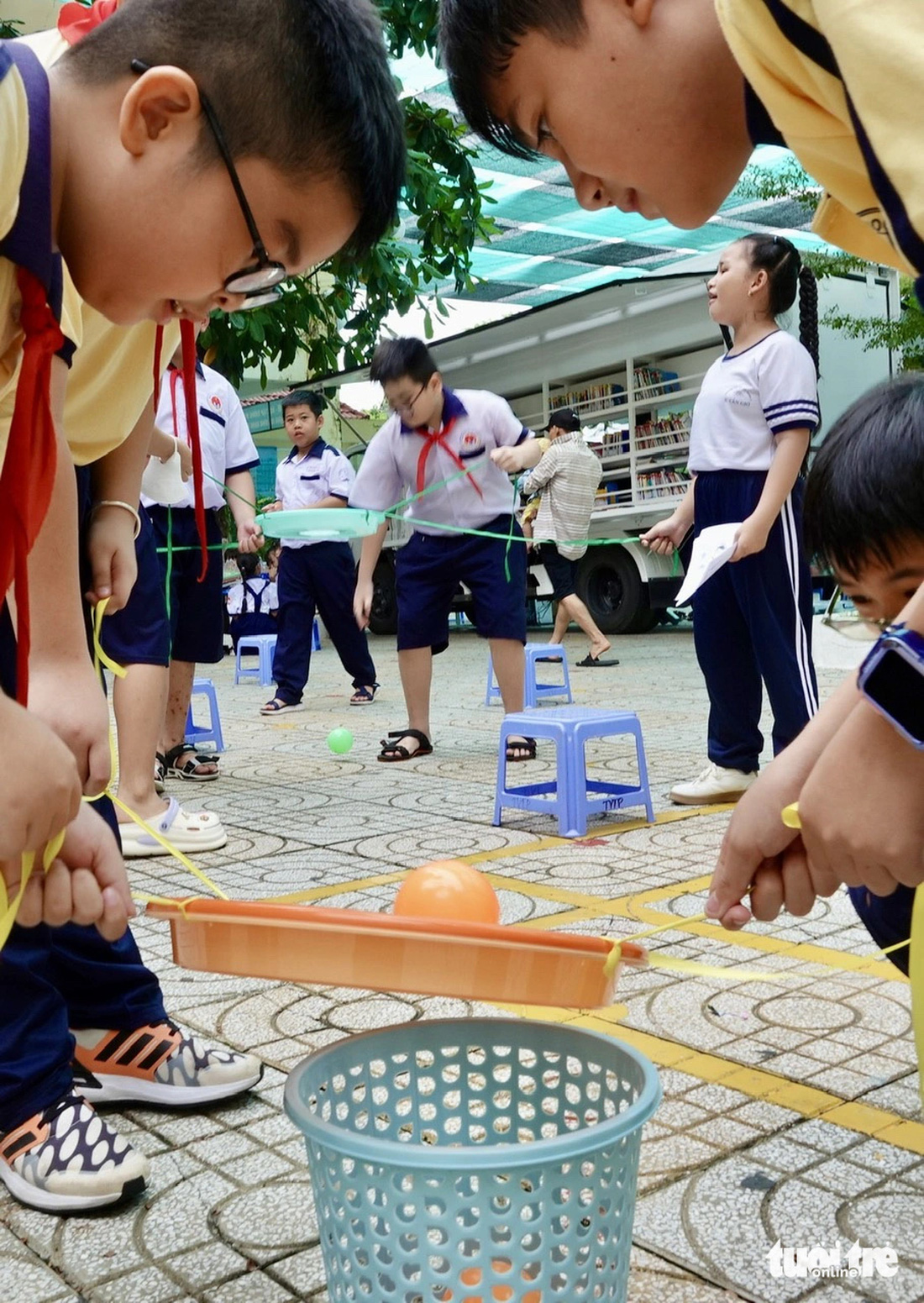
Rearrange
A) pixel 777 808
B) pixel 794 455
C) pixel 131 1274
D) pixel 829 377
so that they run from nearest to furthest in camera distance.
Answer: pixel 777 808, pixel 131 1274, pixel 794 455, pixel 829 377

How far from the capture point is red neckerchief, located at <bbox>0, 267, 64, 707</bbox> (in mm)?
1217

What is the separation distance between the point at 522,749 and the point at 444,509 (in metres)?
1.09

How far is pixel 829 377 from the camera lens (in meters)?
10.5

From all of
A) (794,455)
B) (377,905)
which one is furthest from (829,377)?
(377,905)

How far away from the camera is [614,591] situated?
41.5ft

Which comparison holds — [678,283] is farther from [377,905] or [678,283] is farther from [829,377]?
[377,905]

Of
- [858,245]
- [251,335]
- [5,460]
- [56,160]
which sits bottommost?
[5,460]

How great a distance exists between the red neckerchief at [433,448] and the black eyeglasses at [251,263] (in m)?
3.65

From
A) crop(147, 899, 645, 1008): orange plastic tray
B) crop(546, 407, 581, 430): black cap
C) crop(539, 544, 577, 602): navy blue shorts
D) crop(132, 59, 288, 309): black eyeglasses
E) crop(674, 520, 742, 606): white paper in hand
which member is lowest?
crop(147, 899, 645, 1008): orange plastic tray

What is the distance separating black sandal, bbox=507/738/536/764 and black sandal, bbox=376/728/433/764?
42cm

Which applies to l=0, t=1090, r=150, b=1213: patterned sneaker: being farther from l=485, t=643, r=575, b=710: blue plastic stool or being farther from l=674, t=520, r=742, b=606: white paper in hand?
l=485, t=643, r=575, b=710: blue plastic stool

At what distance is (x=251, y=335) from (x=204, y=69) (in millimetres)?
5536

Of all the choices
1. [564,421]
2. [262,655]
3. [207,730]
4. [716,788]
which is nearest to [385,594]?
[262,655]

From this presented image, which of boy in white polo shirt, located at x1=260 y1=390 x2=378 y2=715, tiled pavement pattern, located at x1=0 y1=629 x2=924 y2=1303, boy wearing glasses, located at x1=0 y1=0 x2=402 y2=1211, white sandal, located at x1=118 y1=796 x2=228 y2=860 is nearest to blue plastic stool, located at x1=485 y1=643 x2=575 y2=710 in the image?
boy in white polo shirt, located at x1=260 y1=390 x2=378 y2=715
